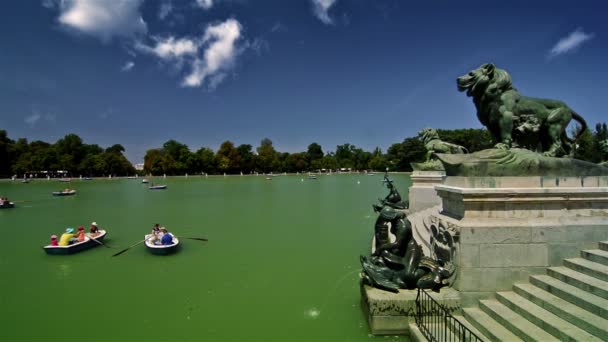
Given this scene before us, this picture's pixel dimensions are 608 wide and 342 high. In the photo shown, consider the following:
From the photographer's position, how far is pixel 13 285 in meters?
7.83

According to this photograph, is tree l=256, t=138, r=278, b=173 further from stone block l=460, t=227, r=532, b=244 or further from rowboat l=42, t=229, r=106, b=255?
stone block l=460, t=227, r=532, b=244

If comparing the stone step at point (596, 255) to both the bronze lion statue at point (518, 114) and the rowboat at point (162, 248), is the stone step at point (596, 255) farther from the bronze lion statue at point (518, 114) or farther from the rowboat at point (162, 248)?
the rowboat at point (162, 248)

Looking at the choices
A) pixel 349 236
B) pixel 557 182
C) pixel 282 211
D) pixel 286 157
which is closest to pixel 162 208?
pixel 282 211

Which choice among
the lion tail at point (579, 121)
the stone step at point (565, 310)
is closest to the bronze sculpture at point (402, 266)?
the stone step at point (565, 310)

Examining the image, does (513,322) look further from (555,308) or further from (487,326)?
(555,308)

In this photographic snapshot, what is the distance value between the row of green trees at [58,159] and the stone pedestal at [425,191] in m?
75.0

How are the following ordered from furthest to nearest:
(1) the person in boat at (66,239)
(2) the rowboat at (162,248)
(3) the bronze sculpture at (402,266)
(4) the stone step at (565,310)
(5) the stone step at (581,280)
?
(1) the person in boat at (66,239)
(2) the rowboat at (162,248)
(3) the bronze sculpture at (402,266)
(5) the stone step at (581,280)
(4) the stone step at (565,310)

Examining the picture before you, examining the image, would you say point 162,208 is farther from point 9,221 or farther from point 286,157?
A: point 286,157

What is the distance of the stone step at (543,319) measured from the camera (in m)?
3.42

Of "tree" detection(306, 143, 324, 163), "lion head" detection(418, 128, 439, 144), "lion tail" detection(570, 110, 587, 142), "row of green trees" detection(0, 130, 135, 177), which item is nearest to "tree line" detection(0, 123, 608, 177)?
"row of green trees" detection(0, 130, 135, 177)

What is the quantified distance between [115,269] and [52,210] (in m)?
17.2

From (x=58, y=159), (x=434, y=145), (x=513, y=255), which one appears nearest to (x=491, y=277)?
(x=513, y=255)

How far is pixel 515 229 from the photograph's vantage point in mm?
4559

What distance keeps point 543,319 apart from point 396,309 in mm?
1783
